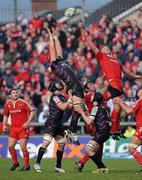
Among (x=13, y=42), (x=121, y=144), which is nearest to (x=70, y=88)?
(x=121, y=144)

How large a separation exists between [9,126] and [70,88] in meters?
3.52

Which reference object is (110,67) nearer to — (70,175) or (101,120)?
(101,120)

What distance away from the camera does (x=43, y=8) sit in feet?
121

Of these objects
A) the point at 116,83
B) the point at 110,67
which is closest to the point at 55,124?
the point at 116,83

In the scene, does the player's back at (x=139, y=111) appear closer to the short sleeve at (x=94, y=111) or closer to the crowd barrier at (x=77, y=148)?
the short sleeve at (x=94, y=111)

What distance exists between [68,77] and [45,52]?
45.7 feet

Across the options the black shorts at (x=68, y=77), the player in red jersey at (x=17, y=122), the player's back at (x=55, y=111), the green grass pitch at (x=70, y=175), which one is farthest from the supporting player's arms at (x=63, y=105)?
the green grass pitch at (x=70, y=175)

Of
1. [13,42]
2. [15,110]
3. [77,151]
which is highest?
[13,42]

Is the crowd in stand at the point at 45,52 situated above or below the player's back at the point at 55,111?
above

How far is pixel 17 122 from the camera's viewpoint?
21.8 m

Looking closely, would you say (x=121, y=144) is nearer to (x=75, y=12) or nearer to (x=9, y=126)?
(x=9, y=126)

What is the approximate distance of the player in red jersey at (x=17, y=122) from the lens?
21.6 metres

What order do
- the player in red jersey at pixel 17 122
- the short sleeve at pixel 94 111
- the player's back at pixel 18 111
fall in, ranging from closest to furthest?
the short sleeve at pixel 94 111
the player in red jersey at pixel 17 122
the player's back at pixel 18 111

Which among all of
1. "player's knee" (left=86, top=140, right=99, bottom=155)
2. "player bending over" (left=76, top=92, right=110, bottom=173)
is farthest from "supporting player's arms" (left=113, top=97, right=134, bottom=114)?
"player's knee" (left=86, top=140, right=99, bottom=155)
